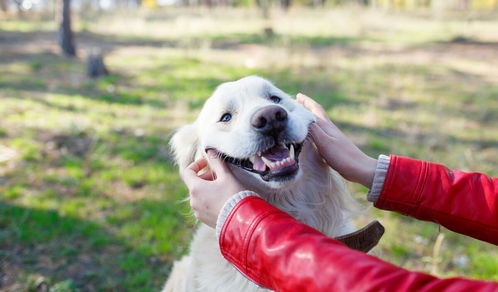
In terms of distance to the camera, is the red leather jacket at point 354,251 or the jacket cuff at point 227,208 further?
the jacket cuff at point 227,208

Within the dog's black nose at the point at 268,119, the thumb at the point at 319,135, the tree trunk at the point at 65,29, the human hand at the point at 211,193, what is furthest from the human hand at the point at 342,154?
the tree trunk at the point at 65,29

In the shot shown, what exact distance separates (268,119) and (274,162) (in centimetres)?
21

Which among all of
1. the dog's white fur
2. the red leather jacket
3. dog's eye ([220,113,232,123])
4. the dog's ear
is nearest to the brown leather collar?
the red leather jacket

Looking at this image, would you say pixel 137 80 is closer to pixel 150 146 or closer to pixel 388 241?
pixel 150 146

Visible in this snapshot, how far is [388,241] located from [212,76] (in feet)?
18.9

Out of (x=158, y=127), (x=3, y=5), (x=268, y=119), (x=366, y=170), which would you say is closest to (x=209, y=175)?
(x=268, y=119)

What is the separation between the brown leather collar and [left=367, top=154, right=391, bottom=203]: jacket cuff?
0.12 m

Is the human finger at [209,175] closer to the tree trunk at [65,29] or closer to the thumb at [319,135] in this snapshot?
the thumb at [319,135]

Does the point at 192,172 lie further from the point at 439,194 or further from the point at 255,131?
the point at 439,194

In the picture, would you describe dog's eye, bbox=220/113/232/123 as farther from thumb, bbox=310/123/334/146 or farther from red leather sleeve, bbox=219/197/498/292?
red leather sleeve, bbox=219/197/498/292

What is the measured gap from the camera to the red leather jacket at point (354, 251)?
1.11 meters

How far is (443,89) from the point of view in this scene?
8.01 m

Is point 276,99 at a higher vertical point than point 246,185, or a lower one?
higher

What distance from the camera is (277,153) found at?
2.01 meters
